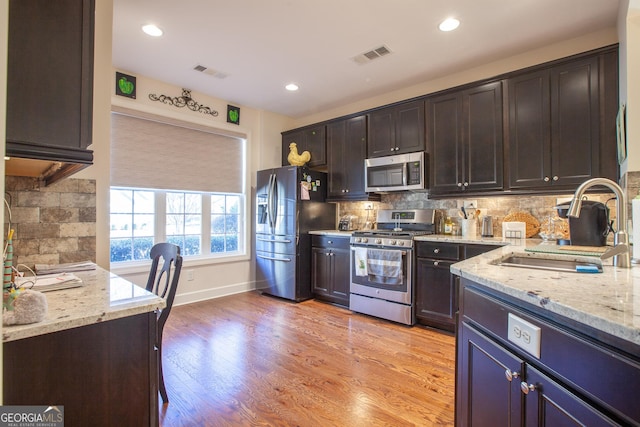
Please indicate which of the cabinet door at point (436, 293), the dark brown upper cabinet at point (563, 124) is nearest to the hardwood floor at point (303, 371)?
the cabinet door at point (436, 293)

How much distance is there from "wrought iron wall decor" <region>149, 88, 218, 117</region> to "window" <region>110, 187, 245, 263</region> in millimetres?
1061

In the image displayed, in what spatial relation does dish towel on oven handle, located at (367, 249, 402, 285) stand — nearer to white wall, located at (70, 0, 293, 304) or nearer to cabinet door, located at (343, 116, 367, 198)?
cabinet door, located at (343, 116, 367, 198)

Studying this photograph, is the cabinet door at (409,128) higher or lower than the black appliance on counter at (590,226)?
higher

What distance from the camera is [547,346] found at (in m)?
0.86

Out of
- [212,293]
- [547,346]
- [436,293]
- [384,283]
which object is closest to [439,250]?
[436,293]

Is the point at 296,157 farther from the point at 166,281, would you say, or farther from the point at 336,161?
the point at 166,281

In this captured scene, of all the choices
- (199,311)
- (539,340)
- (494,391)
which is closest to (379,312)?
(199,311)

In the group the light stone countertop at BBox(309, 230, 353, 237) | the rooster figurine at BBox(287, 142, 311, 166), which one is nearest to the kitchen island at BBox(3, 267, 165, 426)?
the light stone countertop at BBox(309, 230, 353, 237)

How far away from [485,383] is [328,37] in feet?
8.99

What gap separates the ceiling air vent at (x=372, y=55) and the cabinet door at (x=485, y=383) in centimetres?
259

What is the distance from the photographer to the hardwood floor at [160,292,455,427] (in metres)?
1.81

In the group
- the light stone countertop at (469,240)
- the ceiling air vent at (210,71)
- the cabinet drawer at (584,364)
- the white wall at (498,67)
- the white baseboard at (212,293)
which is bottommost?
the white baseboard at (212,293)

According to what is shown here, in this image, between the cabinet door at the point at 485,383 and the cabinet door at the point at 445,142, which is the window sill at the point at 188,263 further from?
the cabinet door at the point at 485,383

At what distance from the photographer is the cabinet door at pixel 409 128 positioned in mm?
3482
